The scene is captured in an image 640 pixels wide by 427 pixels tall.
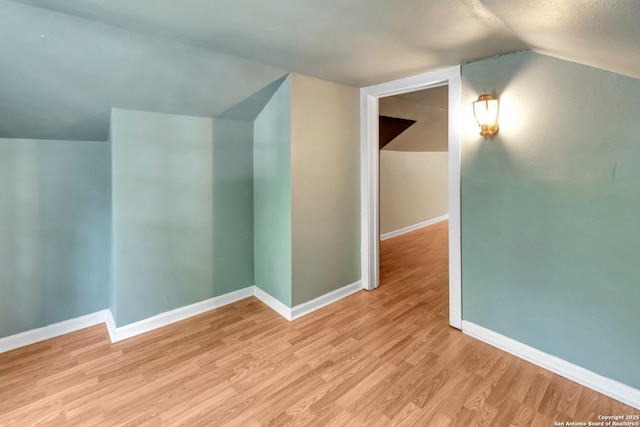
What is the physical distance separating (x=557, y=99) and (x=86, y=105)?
307 cm

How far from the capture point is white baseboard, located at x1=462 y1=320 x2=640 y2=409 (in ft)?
5.52

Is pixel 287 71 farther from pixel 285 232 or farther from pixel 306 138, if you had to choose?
pixel 285 232

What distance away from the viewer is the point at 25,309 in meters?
2.36

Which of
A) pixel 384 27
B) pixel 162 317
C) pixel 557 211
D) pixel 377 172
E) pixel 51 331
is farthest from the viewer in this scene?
pixel 377 172

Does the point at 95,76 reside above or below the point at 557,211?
above

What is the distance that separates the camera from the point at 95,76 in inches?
75.6

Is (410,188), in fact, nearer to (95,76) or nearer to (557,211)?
(557,211)

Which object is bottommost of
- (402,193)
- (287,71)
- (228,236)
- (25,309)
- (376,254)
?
(25,309)

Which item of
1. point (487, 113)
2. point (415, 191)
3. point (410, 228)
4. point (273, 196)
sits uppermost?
point (487, 113)

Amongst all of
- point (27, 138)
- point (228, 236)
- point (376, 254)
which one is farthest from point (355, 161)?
point (27, 138)

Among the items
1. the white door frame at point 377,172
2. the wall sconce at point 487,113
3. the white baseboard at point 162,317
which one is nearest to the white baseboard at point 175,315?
the white baseboard at point 162,317

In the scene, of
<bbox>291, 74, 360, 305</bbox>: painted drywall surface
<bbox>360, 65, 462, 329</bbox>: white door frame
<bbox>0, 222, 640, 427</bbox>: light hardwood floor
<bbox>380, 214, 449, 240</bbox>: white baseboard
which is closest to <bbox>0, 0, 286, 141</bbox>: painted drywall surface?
<bbox>291, 74, 360, 305</bbox>: painted drywall surface

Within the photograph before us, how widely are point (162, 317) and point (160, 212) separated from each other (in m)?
0.88

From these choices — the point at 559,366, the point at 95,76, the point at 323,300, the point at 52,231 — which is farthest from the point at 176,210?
the point at 559,366
